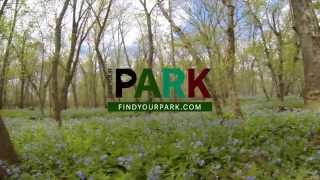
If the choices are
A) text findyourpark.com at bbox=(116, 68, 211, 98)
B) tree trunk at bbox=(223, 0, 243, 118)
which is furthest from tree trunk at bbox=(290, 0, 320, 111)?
tree trunk at bbox=(223, 0, 243, 118)

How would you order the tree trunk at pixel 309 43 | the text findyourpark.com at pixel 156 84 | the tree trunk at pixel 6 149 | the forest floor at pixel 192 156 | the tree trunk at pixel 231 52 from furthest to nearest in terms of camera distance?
1. the tree trunk at pixel 231 52
2. the text findyourpark.com at pixel 156 84
3. the tree trunk at pixel 309 43
4. the tree trunk at pixel 6 149
5. the forest floor at pixel 192 156

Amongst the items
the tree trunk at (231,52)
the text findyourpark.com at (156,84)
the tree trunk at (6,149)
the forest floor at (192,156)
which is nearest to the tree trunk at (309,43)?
the forest floor at (192,156)

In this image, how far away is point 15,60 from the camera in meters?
39.4

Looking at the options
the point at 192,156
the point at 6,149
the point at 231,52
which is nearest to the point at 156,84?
the point at 231,52

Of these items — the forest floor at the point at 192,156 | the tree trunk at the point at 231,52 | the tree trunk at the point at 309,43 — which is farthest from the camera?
the tree trunk at the point at 231,52

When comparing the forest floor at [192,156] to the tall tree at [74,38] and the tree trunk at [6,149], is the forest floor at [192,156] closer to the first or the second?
the tree trunk at [6,149]

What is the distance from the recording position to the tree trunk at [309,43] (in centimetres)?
874

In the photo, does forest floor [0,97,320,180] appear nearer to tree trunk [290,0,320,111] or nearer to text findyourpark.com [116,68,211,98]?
tree trunk [290,0,320,111]

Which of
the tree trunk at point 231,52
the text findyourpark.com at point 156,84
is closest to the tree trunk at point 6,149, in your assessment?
the text findyourpark.com at point 156,84

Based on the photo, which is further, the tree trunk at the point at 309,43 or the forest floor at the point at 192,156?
the tree trunk at the point at 309,43

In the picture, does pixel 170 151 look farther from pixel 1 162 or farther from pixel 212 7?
pixel 212 7

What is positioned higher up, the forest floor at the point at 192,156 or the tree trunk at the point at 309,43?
the tree trunk at the point at 309,43

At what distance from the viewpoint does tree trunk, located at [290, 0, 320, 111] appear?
28.7 feet

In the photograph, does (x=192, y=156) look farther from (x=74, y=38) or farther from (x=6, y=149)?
(x=74, y=38)
